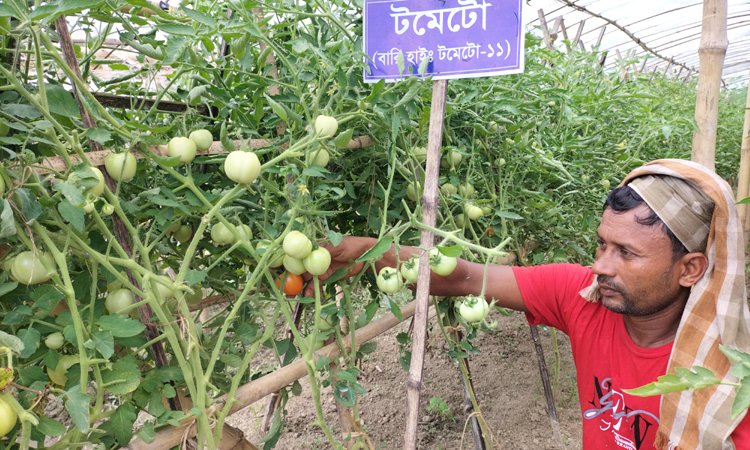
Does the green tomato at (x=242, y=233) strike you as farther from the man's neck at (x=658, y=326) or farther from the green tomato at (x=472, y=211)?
the man's neck at (x=658, y=326)

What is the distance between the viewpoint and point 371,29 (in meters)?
0.97

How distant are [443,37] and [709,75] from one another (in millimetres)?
1145

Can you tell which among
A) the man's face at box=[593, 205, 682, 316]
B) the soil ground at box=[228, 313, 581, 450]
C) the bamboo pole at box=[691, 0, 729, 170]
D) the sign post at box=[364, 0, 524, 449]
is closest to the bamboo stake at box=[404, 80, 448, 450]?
the sign post at box=[364, 0, 524, 449]

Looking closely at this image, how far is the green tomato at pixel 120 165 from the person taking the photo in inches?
28.7

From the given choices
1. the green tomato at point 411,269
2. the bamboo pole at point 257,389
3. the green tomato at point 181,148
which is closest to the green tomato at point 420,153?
the green tomato at point 411,269

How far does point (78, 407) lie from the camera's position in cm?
60

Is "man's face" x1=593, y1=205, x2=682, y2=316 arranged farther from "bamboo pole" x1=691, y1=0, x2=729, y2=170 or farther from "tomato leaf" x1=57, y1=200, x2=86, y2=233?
"tomato leaf" x1=57, y1=200, x2=86, y2=233

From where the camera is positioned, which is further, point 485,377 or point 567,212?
point 485,377

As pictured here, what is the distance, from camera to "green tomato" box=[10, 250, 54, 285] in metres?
0.65

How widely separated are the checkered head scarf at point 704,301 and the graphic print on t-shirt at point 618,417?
3.6 inches

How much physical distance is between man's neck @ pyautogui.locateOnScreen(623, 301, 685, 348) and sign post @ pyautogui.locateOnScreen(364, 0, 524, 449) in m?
0.50

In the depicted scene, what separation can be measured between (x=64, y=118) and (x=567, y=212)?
152cm

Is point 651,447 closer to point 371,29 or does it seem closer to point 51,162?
point 371,29

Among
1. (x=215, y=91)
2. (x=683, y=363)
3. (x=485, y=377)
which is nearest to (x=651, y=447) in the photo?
(x=683, y=363)
